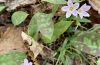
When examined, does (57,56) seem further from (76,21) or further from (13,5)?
(13,5)

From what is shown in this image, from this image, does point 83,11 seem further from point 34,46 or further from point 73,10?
point 34,46

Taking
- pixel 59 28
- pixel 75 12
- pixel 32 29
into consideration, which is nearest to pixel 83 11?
pixel 75 12

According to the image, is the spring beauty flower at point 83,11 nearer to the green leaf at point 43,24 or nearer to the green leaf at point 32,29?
the green leaf at point 43,24

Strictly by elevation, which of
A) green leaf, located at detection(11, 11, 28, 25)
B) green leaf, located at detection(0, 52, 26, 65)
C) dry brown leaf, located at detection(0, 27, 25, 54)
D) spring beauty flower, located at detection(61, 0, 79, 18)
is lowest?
→ green leaf, located at detection(0, 52, 26, 65)

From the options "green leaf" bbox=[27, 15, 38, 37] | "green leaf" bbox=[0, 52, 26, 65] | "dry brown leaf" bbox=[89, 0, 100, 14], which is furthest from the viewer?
"dry brown leaf" bbox=[89, 0, 100, 14]

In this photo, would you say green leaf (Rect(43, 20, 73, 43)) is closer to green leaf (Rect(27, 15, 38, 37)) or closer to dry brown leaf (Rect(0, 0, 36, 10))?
green leaf (Rect(27, 15, 38, 37))

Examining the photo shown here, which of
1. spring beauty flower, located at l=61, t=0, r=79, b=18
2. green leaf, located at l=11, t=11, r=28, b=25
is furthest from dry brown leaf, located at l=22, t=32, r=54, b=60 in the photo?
spring beauty flower, located at l=61, t=0, r=79, b=18

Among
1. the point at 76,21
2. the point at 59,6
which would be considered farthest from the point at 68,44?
the point at 59,6
